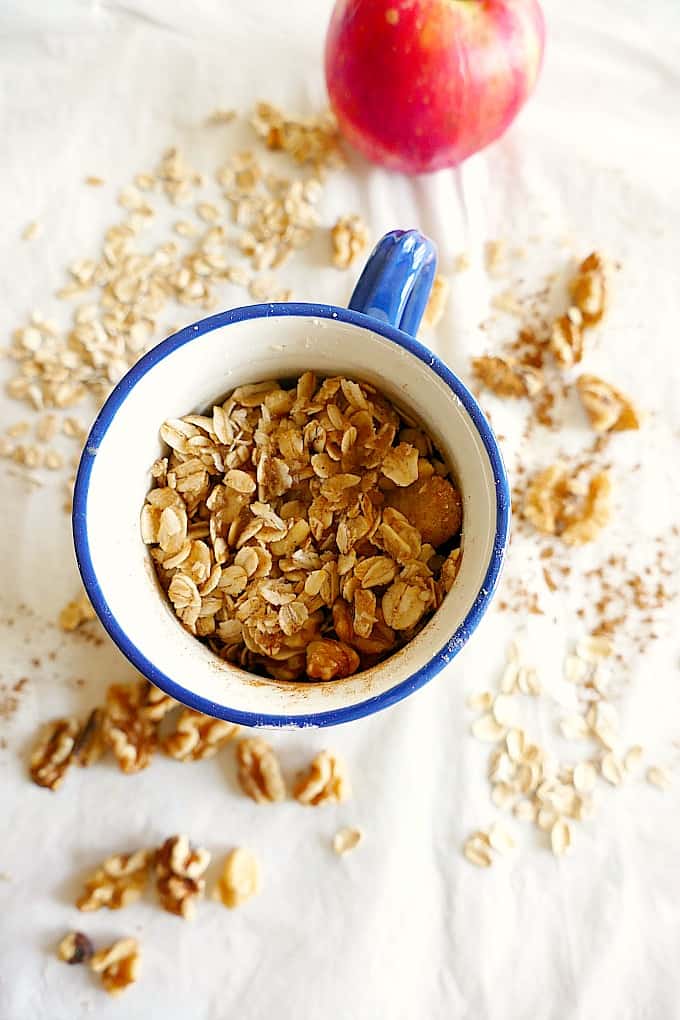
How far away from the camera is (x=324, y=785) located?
79 centimetres

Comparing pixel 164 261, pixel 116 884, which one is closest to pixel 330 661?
pixel 116 884

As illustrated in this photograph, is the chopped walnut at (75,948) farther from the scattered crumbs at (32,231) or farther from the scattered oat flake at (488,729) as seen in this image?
the scattered crumbs at (32,231)

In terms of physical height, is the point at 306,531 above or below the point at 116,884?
above

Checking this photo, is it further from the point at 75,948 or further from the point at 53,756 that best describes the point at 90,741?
the point at 75,948

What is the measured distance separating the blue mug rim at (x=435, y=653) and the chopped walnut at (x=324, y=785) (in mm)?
194

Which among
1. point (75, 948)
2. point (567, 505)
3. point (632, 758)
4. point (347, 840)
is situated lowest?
point (75, 948)

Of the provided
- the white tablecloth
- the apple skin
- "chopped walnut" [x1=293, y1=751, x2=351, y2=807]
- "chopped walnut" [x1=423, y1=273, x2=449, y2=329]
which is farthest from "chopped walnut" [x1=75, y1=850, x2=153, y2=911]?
the apple skin

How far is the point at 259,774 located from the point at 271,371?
0.32 m

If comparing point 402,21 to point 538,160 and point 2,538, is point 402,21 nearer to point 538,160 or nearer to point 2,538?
point 538,160

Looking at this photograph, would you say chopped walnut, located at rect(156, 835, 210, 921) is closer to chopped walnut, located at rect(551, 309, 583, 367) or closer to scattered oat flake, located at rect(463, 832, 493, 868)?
scattered oat flake, located at rect(463, 832, 493, 868)

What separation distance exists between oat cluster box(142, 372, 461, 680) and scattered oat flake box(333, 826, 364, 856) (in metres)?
0.19

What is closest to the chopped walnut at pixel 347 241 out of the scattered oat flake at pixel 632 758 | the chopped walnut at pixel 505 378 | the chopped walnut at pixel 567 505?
the chopped walnut at pixel 505 378

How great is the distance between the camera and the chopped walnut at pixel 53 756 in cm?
79

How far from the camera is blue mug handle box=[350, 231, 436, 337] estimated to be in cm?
65
